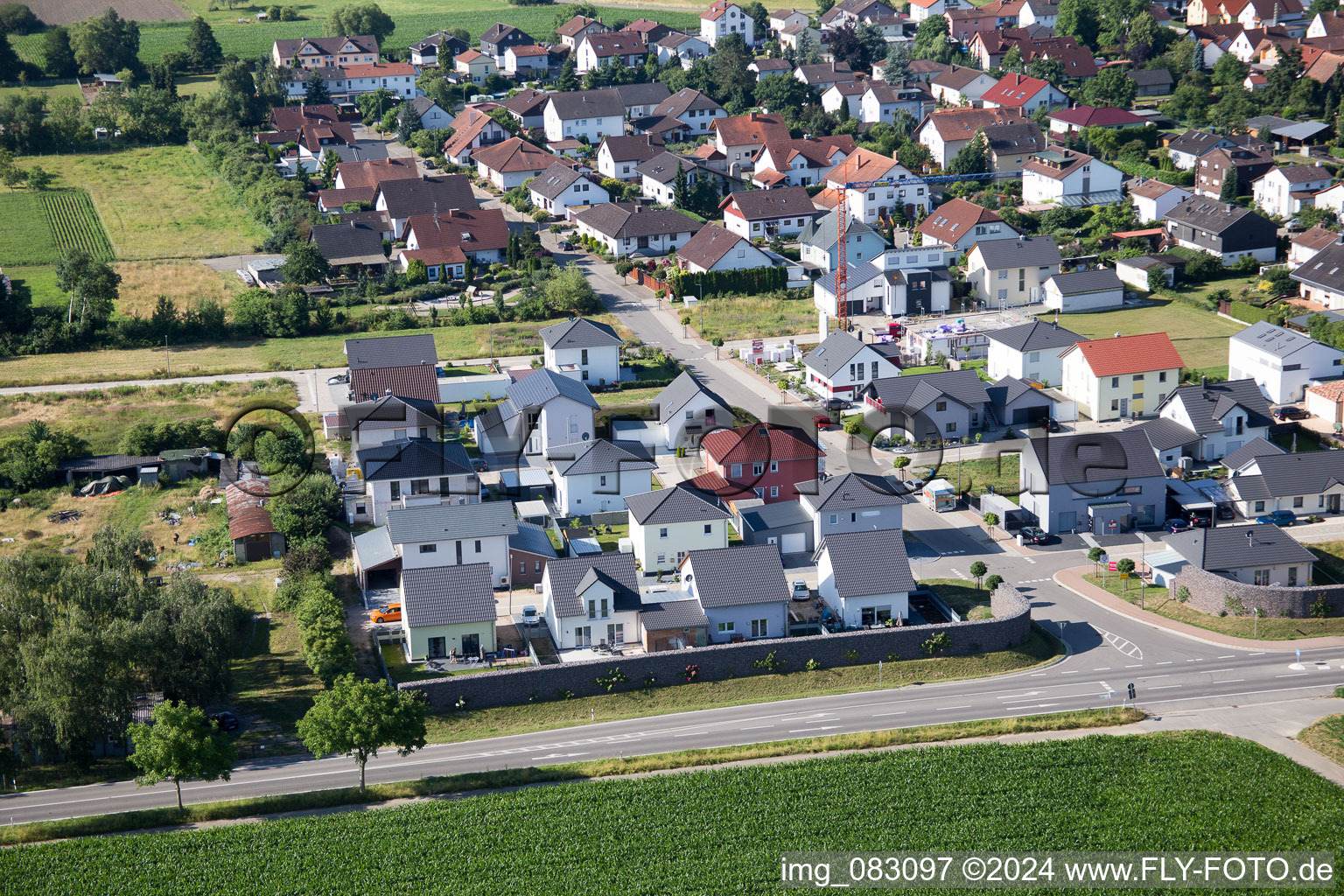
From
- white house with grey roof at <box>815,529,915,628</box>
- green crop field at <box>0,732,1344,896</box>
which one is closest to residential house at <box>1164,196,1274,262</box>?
white house with grey roof at <box>815,529,915,628</box>

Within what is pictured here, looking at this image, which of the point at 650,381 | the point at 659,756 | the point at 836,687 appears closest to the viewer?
the point at 659,756

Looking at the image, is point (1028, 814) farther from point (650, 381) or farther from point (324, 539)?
point (650, 381)

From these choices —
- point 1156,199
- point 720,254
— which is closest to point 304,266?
point 720,254

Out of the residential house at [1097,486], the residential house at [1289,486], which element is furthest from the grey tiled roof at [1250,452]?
the residential house at [1097,486]

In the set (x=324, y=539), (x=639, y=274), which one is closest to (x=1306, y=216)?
(x=639, y=274)

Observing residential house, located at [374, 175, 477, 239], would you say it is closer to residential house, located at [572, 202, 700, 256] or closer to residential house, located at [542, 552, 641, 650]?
residential house, located at [572, 202, 700, 256]

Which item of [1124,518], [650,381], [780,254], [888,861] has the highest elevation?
[780,254]

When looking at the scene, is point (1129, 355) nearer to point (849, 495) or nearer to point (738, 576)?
point (849, 495)
